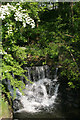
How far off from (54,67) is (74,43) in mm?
1019

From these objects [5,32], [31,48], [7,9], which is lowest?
[31,48]

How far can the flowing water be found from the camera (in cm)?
336

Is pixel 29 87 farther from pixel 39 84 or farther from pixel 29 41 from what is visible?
pixel 29 41

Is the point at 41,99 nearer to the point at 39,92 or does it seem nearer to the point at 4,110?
the point at 39,92

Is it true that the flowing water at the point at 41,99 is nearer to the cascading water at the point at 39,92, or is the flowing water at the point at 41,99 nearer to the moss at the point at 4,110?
the cascading water at the point at 39,92

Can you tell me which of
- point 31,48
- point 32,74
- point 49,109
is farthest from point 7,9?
point 49,109

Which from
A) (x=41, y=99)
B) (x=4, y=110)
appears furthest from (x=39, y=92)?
(x=4, y=110)

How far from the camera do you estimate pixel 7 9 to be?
8.64 feet

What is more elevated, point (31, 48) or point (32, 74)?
point (31, 48)

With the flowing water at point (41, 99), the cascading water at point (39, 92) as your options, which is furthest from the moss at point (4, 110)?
the cascading water at point (39, 92)

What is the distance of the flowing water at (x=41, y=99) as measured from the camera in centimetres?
336

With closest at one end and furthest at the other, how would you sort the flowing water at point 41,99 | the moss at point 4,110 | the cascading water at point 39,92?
the moss at point 4,110
the flowing water at point 41,99
the cascading water at point 39,92

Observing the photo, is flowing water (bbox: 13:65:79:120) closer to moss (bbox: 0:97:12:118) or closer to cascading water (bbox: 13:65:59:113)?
cascading water (bbox: 13:65:59:113)

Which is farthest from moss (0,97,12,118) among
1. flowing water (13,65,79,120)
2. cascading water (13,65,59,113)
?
cascading water (13,65,59,113)
